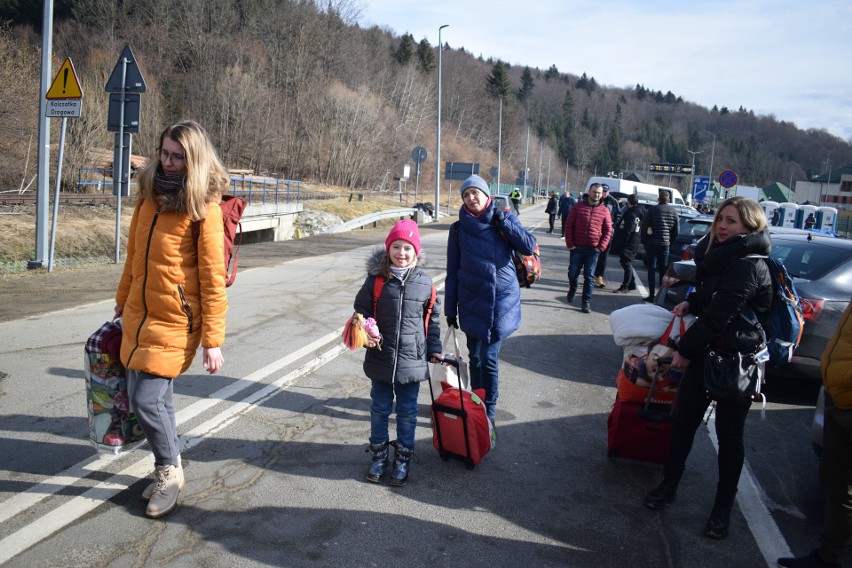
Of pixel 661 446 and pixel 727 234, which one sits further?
pixel 661 446

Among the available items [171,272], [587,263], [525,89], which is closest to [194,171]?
[171,272]

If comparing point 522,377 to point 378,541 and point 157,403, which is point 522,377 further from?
point 157,403

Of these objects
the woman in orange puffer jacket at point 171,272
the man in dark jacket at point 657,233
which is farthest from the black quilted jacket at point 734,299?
the man in dark jacket at point 657,233

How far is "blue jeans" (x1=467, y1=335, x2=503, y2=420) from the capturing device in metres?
4.79

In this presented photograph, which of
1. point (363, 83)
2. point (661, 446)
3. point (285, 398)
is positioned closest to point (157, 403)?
point (285, 398)

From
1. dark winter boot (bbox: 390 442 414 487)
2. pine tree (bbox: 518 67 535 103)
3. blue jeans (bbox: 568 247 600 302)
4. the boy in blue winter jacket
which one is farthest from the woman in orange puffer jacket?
pine tree (bbox: 518 67 535 103)

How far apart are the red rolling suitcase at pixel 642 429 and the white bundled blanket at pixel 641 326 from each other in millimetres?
323

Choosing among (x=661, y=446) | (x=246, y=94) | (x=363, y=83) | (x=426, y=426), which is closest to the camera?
(x=661, y=446)

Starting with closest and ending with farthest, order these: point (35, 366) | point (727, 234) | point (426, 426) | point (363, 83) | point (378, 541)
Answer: point (378, 541)
point (727, 234)
point (426, 426)
point (35, 366)
point (363, 83)

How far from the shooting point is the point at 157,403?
11.3ft

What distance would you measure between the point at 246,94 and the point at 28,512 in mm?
46410

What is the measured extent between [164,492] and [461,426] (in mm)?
1791

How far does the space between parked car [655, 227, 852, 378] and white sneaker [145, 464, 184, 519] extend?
14.2 feet

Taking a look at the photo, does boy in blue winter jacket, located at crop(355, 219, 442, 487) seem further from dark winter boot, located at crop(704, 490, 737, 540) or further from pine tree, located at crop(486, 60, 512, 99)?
pine tree, located at crop(486, 60, 512, 99)
